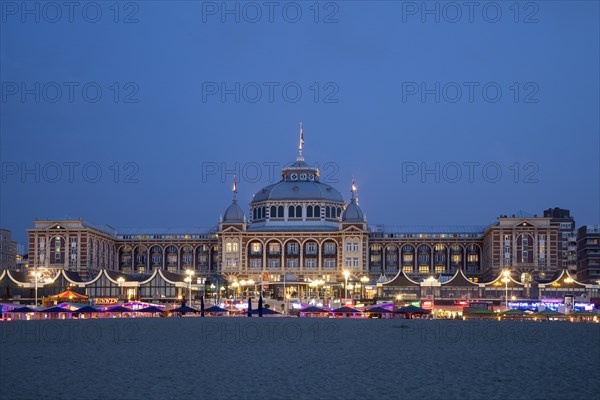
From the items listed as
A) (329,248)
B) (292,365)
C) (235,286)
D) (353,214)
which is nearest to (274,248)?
(329,248)

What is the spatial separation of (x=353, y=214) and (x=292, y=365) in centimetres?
14714

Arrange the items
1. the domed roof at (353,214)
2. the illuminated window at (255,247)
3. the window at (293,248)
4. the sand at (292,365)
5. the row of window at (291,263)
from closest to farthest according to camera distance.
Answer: the sand at (292,365), the domed roof at (353,214), the row of window at (291,263), the window at (293,248), the illuminated window at (255,247)

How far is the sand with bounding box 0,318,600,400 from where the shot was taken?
37.3m

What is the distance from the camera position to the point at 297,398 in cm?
3556

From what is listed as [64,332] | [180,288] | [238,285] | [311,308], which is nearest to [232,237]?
[238,285]

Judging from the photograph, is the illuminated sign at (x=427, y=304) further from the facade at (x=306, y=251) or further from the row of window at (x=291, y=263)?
the row of window at (x=291, y=263)

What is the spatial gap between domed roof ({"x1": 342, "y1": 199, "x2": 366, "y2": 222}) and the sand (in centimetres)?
11895

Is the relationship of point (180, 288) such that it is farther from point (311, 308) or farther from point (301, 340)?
point (301, 340)

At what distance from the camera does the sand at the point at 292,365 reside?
37312 mm

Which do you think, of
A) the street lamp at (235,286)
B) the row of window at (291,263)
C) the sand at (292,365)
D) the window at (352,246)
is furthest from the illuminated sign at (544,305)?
the sand at (292,365)

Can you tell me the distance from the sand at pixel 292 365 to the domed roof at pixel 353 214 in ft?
390

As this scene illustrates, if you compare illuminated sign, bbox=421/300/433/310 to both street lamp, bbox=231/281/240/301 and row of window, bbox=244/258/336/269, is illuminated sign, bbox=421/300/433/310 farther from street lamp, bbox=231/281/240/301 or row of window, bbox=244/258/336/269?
row of window, bbox=244/258/336/269

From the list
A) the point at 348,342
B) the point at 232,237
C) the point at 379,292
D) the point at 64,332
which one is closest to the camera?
the point at 348,342

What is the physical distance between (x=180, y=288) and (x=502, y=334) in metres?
97.3
